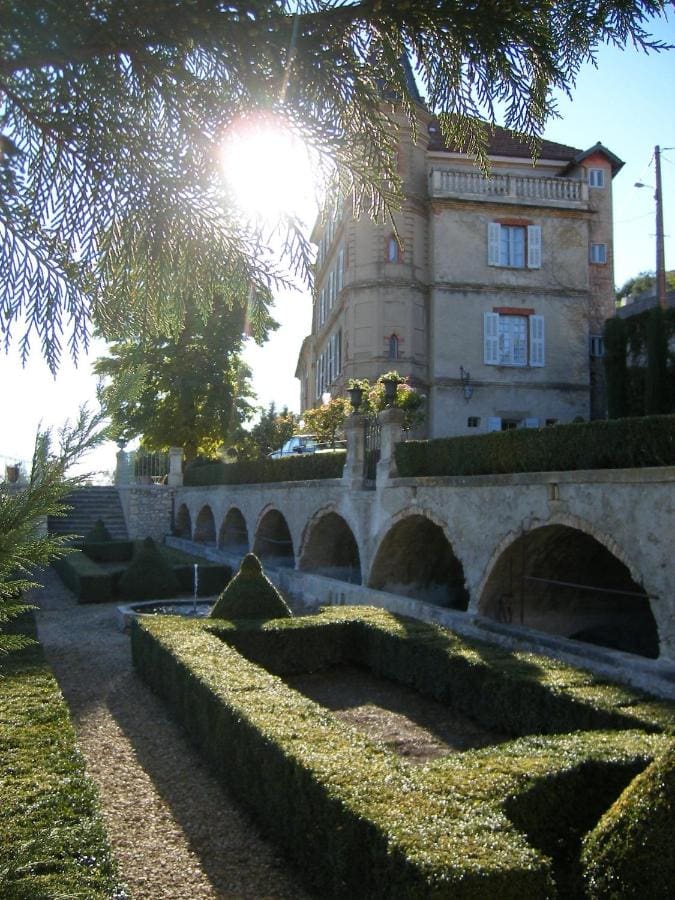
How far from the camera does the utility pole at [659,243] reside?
2128cm

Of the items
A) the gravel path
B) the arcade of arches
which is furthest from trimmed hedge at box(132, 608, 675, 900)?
the arcade of arches

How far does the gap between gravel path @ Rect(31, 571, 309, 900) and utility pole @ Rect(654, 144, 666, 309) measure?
685 inches

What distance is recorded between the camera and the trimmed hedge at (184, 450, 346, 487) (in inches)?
656

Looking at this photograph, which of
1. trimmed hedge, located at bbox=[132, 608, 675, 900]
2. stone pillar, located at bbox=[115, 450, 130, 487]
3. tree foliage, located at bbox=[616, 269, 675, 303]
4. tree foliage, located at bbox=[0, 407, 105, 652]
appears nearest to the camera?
tree foliage, located at bbox=[0, 407, 105, 652]

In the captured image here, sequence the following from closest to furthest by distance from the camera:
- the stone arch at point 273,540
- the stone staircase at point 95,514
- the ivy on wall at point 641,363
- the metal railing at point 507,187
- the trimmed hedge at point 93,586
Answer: the trimmed hedge at point 93,586
the ivy on wall at point 641,363
the stone arch at point 273,540
the metal railing at point 507,187
the stone staircase at point 95,514

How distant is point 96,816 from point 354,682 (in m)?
5.94

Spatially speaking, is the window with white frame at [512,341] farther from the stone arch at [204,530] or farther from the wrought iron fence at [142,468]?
the wrought iron fence at [142,468]

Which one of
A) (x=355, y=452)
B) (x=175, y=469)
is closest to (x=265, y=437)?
(x=175, y=469)

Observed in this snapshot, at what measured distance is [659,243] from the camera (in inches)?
872

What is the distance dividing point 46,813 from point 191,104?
427 centimetres

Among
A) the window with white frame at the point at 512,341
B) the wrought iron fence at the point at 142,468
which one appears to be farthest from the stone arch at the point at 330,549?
the wrought iron fence at the point at 142,468

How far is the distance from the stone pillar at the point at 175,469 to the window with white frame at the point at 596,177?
59.6 ft

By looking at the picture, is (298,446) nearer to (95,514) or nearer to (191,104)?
(95,514)

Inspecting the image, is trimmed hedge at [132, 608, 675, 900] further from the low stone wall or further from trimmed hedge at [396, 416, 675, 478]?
the low stone wall
